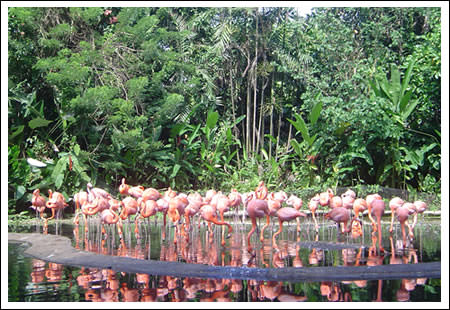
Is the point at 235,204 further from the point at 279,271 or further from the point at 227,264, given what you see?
the point at 279,271

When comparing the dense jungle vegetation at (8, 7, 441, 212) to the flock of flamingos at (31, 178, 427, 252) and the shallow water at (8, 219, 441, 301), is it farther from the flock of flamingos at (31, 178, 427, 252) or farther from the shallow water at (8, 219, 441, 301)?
the flock of flamingos at (31, 178, 427, 252)

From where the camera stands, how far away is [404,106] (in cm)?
1299

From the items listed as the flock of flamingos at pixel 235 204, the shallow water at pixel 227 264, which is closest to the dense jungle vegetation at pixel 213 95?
the shallow water at pixel 227 264

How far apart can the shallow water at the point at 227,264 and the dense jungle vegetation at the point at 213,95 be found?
378 centimetres

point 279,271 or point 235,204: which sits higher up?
point 235,204

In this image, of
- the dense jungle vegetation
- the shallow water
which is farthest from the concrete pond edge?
the dense jungle vegetation

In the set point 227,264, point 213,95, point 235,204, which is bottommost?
point 227,264

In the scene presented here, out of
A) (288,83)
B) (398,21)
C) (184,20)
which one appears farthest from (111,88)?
(398,21)

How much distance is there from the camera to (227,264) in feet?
20.6

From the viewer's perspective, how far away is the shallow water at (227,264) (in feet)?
15.9

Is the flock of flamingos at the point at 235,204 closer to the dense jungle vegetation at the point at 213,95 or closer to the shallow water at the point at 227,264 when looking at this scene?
the shallow water at the point at 227,264

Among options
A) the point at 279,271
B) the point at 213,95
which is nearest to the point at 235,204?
the point at 279,271

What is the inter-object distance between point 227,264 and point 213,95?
9.15m

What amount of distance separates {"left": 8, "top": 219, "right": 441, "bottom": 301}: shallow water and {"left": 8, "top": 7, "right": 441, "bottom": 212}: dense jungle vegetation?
3.78 metres
